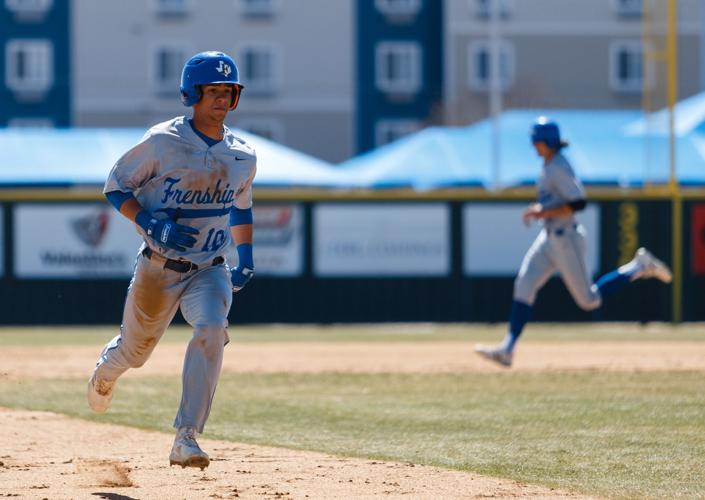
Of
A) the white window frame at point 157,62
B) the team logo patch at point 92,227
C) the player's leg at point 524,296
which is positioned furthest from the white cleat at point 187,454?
the white window frame at point 157,62

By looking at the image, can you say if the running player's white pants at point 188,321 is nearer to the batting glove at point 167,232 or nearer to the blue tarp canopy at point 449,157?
the batting glove at point 167,232

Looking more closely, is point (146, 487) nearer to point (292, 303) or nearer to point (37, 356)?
point (37, 356)

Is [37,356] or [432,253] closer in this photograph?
[37,356]

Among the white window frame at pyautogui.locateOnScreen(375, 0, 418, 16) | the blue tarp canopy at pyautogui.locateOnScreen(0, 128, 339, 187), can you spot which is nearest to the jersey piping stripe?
the blue tarp canopy at pyautogui.locateOnScreen(0, 128, 339, 187)

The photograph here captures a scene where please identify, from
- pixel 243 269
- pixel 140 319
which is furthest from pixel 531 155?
pixel 140 319

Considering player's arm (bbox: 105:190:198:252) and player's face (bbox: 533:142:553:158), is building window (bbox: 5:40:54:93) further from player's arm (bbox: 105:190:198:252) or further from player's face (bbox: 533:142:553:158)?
player's arm (bbox: 105:190:198:252)

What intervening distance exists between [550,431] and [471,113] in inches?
1532

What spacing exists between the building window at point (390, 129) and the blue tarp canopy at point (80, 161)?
25427mm

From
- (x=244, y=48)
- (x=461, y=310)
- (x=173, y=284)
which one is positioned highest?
(x=244, y=48)

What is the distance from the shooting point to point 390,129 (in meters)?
51.0

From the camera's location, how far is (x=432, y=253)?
20547 mm

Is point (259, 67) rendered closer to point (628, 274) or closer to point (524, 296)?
point (628, 274)

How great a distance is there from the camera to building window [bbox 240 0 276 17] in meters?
50.2

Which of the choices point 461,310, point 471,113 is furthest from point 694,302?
point 471,113
